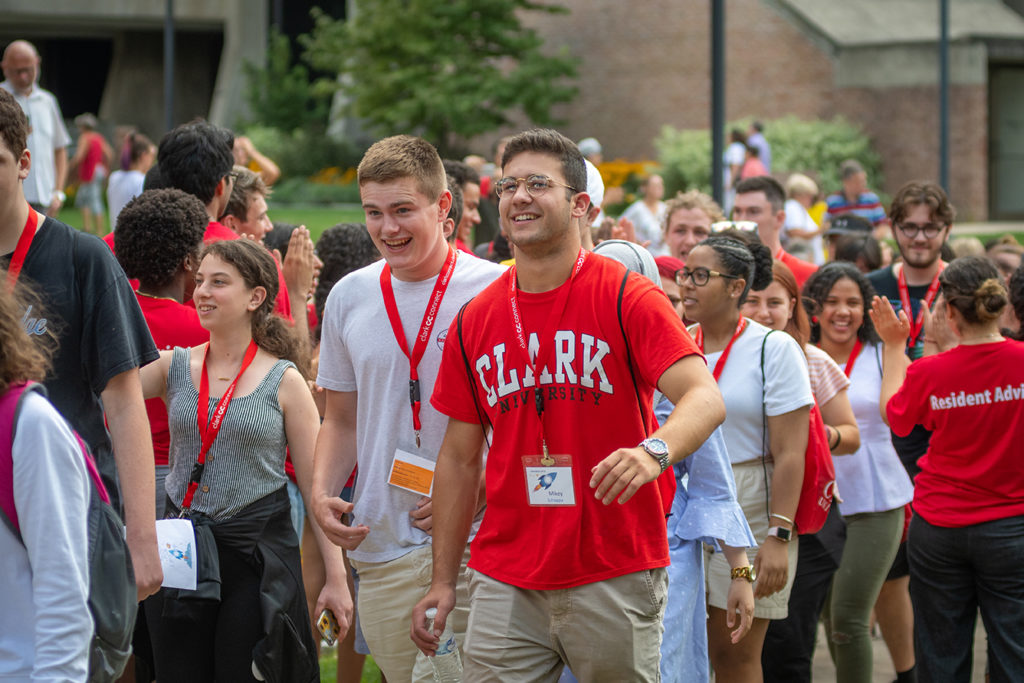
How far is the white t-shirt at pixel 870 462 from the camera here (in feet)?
19.9

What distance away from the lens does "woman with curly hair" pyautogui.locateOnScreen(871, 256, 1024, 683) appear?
5.04 metres

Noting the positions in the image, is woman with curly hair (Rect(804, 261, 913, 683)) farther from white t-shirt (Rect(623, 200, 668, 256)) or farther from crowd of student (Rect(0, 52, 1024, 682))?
white t-shirt (Rect(623, 200, 668, 256))

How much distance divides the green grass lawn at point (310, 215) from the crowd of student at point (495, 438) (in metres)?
17.0

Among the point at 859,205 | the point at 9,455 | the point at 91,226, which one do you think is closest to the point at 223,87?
the point at 91,226

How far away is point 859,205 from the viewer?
1630cm

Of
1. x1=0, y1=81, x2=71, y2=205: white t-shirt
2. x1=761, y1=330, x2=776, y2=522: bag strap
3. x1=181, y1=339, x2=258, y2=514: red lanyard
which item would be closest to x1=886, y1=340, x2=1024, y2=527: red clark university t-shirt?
x1=761, y1=330, x2=776, y2=522: bag strap

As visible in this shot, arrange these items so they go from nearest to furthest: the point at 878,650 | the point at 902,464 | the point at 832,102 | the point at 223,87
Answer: the point at 902,464 → the point at 878,650 → the point at 832,102 → the point at 223,87

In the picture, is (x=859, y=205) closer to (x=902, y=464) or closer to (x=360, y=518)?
(x=902, y=464)

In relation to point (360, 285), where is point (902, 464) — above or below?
below

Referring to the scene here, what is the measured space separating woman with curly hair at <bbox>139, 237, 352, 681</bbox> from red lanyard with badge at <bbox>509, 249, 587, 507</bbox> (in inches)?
49.7

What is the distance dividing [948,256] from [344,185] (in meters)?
27.5

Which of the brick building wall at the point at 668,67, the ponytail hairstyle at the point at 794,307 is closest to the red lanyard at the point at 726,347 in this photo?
the ponytail hairstyle at the point at 794,307

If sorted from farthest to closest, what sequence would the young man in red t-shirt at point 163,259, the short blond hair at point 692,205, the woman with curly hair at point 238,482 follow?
the short blond hair at point 692,205 → the young man in red t-shirt at point 163,259 → the woman with curly hair at point 238,482

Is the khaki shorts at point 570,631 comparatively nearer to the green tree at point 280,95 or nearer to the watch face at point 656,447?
the watch face at point 656,447
